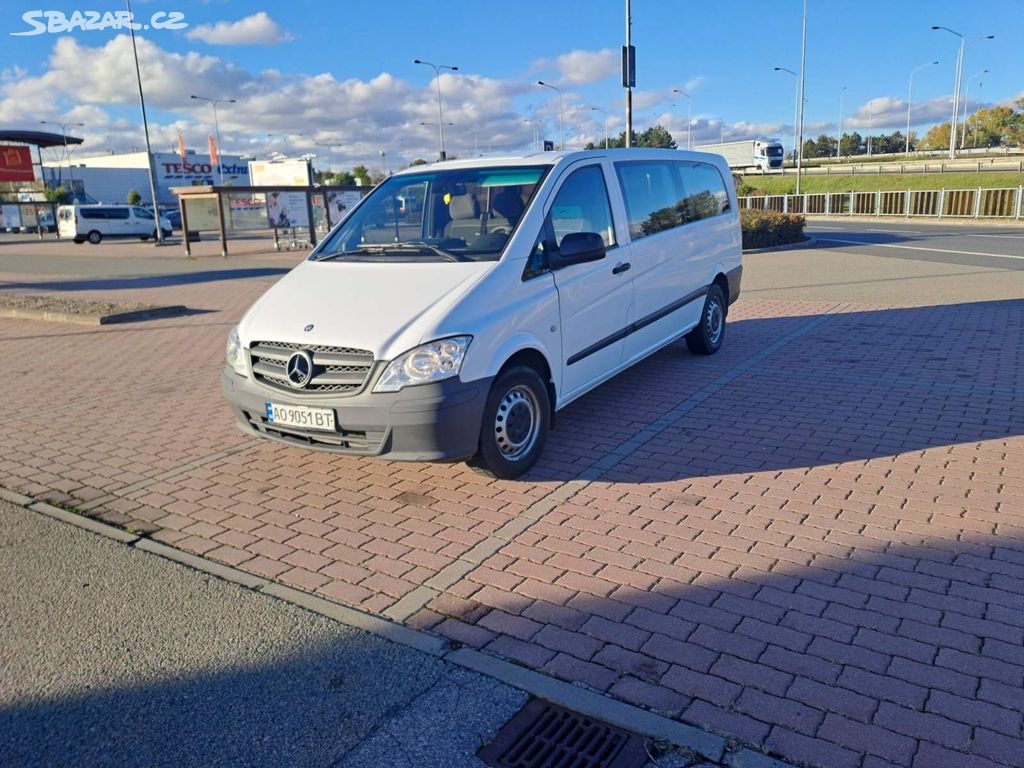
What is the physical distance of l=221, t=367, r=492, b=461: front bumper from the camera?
4.45m

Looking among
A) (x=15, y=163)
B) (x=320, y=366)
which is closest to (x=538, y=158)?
(x=320, y=366)

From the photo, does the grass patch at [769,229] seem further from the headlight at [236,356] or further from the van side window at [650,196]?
the headlight at [236,356]

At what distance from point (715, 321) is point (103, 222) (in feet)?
142

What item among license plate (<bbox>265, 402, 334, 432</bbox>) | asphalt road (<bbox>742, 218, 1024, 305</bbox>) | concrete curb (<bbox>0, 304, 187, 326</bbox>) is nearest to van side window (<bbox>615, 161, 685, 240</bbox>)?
license plate (<bbox>265, 402, 334, 432</bbox>)

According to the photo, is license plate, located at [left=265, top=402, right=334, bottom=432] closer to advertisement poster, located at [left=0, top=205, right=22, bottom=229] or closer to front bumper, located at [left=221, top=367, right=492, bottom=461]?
front bumper, located at [left=221, top=367, right=492, bottom=461]

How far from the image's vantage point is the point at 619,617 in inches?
137

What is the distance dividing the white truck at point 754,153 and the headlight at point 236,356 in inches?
2810

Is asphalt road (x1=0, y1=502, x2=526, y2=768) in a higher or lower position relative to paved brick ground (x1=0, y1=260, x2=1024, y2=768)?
lower

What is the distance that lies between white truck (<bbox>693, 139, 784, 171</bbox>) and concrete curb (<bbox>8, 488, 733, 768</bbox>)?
72.7m

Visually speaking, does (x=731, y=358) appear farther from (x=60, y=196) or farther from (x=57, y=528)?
(x=60, y=196)

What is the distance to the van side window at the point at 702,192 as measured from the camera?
25.2 ft

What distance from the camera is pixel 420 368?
4.46 m

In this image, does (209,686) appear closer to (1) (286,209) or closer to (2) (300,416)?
(2) (300,416)

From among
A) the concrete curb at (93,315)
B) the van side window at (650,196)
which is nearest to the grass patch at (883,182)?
the van side window at (650,196)
